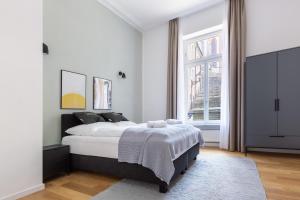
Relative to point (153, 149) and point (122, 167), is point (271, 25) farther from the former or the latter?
point (122, 167)

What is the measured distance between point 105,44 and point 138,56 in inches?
57.1

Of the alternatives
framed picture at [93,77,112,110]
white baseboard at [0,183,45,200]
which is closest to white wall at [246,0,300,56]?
framed picture at [93,77,112,110]

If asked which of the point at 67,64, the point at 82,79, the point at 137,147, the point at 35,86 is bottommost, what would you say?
the point at 137,147

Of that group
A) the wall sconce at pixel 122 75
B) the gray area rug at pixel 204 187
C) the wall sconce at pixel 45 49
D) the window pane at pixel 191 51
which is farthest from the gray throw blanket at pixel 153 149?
the window pane at pixel 191 51

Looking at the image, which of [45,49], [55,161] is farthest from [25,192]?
[45,49]

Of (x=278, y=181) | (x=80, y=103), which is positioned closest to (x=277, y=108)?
(x=278, y=181)

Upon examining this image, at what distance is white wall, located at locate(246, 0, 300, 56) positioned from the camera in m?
3.46

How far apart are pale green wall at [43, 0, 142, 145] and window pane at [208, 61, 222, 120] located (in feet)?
6.45

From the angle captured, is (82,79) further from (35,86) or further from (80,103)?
(35,86)

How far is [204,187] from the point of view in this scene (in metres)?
2.02

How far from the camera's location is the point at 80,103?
131 inches

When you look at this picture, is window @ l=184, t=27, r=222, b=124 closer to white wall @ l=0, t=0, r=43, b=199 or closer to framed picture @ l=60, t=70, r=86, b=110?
framed picture @ l=60, t=70, r=86, b=110

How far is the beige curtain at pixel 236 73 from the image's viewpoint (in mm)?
3801

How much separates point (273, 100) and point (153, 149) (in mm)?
2533
